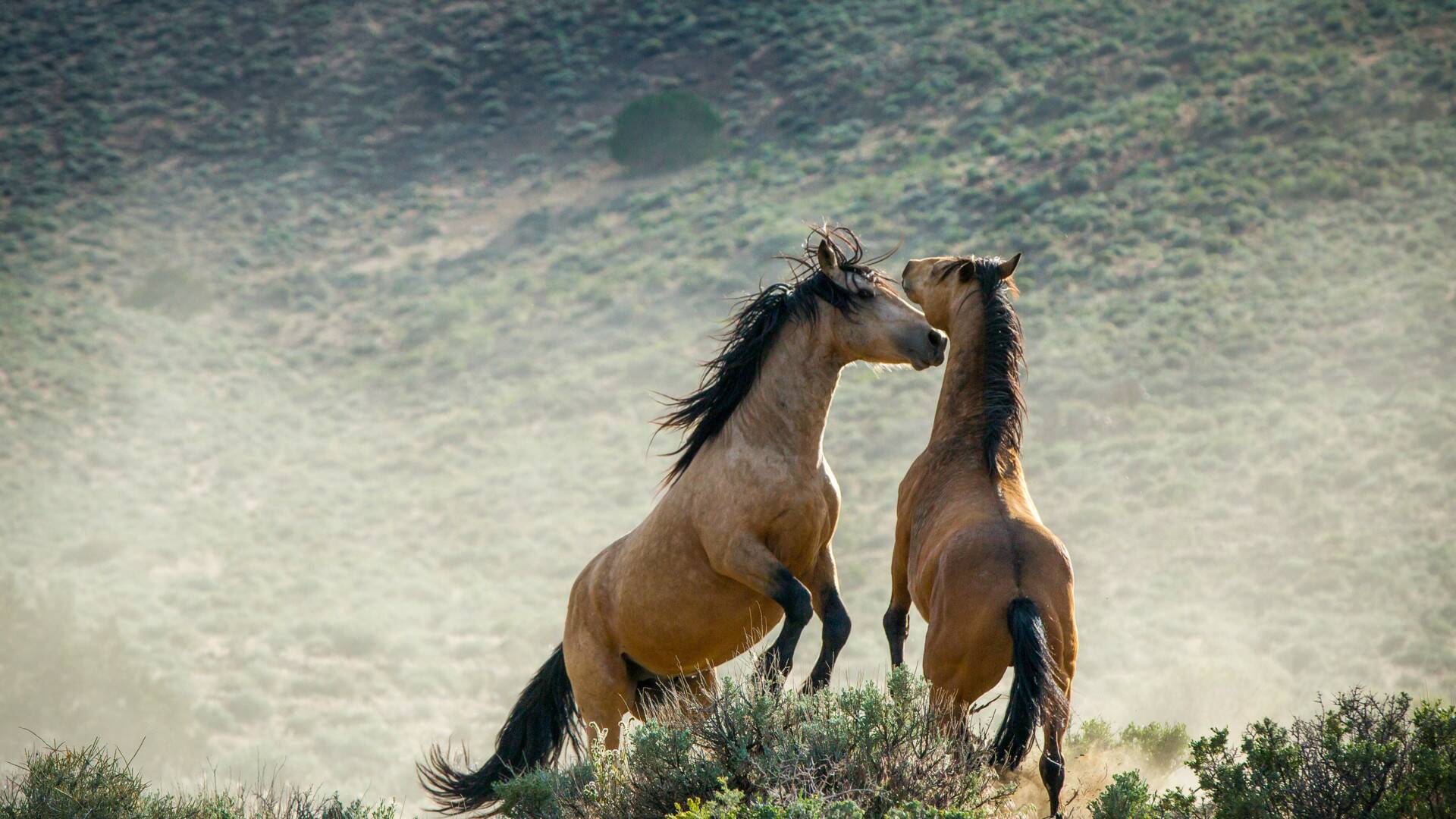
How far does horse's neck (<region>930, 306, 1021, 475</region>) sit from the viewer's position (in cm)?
599

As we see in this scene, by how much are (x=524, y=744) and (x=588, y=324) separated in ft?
79.0

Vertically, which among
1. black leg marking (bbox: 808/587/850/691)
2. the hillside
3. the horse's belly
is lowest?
black leg marking (bbox: 808/587/850/691)

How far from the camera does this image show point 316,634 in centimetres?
2031

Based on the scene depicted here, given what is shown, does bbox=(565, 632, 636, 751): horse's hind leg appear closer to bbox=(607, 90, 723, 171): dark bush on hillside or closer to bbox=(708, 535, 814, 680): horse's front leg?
bbox=(708, 535, 814, 680): horse's front leg

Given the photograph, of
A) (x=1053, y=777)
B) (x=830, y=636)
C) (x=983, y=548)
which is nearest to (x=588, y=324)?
(x=830, y=636)

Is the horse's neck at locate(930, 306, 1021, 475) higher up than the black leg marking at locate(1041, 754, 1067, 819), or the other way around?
the horse's neck at locate(930, 306, 1021, 475)

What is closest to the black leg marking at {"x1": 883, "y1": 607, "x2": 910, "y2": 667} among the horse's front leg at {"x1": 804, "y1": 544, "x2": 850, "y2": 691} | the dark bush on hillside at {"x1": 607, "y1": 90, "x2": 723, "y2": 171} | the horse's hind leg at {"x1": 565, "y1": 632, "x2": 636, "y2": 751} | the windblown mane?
the horse's front leg at {"x1": 804, "y1": 544, "x2": 850, "y2": 691}

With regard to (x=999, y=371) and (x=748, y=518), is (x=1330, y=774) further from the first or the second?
(x=748, y=518)

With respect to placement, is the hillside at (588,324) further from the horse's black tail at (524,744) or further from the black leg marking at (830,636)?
the black leg marking at (830,636)

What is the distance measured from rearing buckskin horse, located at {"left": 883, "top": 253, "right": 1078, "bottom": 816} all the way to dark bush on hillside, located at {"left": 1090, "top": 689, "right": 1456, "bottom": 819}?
540 millimetres

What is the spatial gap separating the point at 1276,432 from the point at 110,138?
34.8 metres

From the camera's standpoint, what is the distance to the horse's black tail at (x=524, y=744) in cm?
685

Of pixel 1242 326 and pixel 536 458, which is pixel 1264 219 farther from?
pixel 536 458

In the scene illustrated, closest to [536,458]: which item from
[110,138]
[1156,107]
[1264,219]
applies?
[1264,219]
